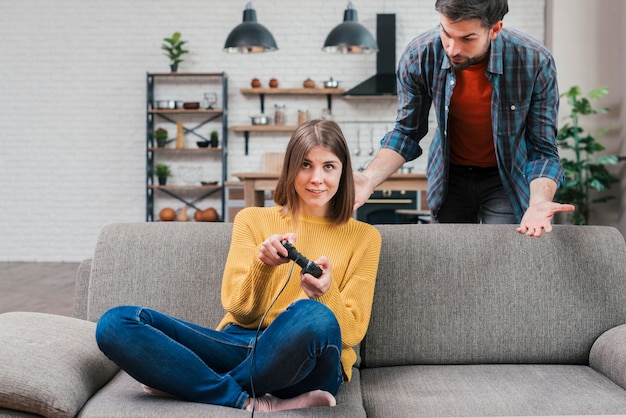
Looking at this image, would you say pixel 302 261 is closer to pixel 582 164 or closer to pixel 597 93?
pixel 597 93

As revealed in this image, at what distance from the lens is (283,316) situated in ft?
5.49

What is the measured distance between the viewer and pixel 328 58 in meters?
7.95

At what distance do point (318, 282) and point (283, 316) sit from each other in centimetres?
11

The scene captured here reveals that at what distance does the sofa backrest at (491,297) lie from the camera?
83.7 inches

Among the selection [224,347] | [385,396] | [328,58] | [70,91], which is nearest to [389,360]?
[385,396]

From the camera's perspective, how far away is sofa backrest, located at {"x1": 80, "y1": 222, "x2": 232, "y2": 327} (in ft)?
6.95

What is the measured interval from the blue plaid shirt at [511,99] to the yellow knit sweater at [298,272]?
1.61 feet

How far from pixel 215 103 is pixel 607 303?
629 centimetres

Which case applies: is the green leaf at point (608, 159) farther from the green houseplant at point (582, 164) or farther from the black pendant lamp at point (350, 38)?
the black pendant lamp at point (350, 38)

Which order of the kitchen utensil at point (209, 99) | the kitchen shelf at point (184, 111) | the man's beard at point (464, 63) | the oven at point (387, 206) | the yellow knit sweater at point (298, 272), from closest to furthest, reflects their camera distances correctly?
1. the yellow knit sweater at point (298, 272)
2. the man's beard at point (464, 63)
3. the oven at point (387, 206)
4. the kitchen shelf at point (184, 111)
5. the kitchen utensil at point (209, 99)

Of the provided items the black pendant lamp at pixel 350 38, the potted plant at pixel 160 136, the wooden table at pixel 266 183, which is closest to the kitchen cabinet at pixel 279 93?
the potted plant at pixel 160 136

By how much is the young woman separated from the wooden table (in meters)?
3.41

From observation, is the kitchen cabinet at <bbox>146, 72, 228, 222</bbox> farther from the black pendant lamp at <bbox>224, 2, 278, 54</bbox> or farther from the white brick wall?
the black pendant lamp at <bbox>224, 2, 278, 54</bbox>

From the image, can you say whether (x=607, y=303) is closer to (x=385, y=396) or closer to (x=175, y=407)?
(x=385, y=396)
